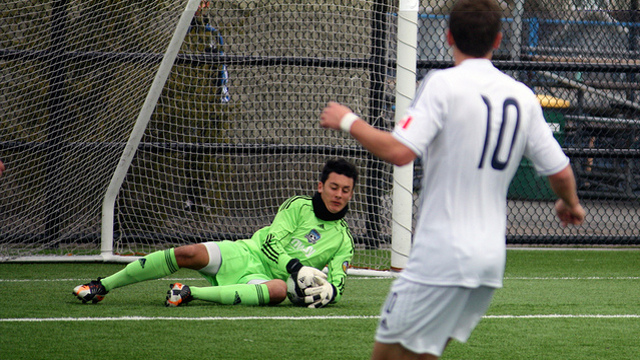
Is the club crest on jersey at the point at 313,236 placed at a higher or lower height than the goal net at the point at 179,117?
lower

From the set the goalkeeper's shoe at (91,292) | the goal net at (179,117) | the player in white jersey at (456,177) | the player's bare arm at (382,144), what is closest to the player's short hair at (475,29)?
the player in white jersey at (456,177)

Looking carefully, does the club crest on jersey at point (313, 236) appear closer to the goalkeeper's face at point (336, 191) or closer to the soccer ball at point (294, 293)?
the goalkeeper's face at point (336, 191)

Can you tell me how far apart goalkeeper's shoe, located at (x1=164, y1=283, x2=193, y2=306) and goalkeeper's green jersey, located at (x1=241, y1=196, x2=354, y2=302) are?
0.50 meters

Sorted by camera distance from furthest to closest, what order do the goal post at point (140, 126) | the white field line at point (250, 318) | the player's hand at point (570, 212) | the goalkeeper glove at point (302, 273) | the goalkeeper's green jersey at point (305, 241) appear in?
the goal post at point (140, 126), the goalkeeper's green jersey at point (305, 241), the goalkeeper glove at point (302, 273), the white field line at point (250, 318), the player's hand at point (570, 212)

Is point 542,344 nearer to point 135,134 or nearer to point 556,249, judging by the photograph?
point 135,134

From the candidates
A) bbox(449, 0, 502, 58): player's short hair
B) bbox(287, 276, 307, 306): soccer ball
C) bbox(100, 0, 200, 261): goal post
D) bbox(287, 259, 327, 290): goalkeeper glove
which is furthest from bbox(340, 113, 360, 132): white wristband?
bbox(100, 0, 200, 261): goal post

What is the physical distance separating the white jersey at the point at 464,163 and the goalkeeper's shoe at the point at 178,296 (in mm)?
2621

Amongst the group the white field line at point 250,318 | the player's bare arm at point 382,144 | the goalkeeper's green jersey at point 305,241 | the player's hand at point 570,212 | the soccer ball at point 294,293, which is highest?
the player's bare arm at point 382,144

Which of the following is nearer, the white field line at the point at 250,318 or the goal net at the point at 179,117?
the white field line at the point at 250,318

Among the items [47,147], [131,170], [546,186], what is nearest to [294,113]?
[131,170]

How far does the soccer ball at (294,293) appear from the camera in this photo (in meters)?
4.86

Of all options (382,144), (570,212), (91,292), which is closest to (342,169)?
(91,292)

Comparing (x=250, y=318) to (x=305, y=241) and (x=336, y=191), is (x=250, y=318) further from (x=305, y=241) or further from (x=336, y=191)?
(x=336, y=191)

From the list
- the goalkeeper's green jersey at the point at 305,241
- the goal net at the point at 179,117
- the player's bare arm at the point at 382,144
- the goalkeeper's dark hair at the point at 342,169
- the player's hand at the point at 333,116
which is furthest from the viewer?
the goal net at the point at 179,117
